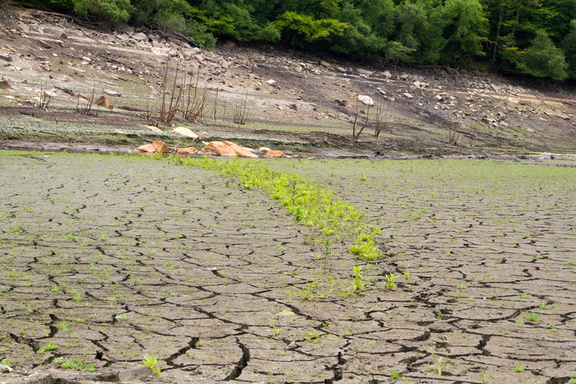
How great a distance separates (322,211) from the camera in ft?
28.6

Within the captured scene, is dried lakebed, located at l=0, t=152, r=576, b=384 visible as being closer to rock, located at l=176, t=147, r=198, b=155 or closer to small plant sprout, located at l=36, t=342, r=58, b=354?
small plant sprout, located at l=36, t=342, r=58, b=354

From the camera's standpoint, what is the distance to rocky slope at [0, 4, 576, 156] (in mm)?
21031

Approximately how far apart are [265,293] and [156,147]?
1324 cm

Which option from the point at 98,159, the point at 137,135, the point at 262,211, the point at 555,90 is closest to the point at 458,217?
the point at 262,211

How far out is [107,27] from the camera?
3328 centimetres

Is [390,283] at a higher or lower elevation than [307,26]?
lower

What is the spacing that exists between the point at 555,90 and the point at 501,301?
54.1 metres

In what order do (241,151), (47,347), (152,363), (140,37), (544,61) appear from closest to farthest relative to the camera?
(152,363)
(47,347)
(241,151)
(140,37)
(544,61)

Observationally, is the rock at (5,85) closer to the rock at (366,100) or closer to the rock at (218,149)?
the rock at (218,149)

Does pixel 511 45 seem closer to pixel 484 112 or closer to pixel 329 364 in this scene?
pixel 484 112

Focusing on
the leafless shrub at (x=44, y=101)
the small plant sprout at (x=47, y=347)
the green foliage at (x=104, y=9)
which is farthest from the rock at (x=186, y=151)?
the green foliage at (x=104, y=9)

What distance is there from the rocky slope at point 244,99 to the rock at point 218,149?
1.81m

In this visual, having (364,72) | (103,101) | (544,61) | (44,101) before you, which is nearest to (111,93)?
(103,101)

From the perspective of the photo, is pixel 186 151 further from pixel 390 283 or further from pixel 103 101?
pixel 390 283
